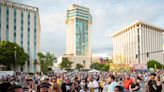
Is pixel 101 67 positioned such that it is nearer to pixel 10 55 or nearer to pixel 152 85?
pixel 10 55

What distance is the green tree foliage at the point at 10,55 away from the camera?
252ft

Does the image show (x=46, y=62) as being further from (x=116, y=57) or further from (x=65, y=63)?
(x=116, y=57)

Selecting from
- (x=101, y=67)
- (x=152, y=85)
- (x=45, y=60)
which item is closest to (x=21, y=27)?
(x=45, y=60)

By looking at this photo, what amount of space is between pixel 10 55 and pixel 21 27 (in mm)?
13245

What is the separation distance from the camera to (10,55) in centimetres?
7944

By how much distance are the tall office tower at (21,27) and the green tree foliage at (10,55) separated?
7.66 meters

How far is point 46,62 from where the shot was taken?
90.9 m

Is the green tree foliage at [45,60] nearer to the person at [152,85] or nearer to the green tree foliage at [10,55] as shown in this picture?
the green tree foliage at [10,55]

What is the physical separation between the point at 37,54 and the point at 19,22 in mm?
11490

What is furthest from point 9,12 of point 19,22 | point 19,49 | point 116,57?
point 116,57

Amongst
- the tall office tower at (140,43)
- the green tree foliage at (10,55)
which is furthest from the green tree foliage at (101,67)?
the green tree foliage at (10,55)

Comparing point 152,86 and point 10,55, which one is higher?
point 10,55

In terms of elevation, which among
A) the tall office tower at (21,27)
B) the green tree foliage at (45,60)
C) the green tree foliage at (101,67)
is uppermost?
the tall office tower at (21,27)

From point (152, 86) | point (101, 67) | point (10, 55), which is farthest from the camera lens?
Result: point (101, 67)
